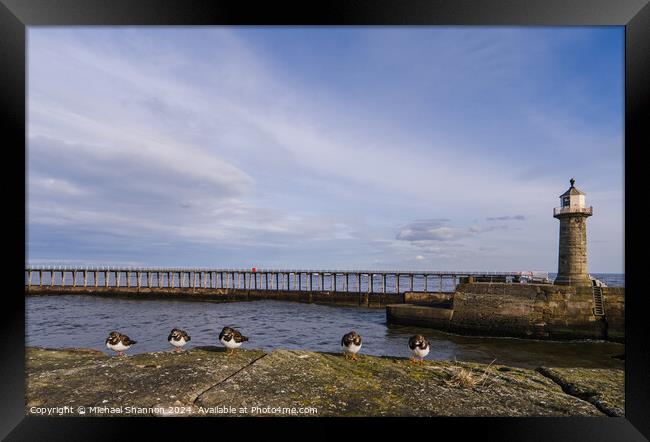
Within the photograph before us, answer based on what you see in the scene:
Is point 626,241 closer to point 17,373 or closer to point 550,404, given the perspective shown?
point 550,404

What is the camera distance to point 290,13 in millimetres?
4266

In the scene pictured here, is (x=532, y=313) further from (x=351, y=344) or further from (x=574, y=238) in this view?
(x=351, y=344)

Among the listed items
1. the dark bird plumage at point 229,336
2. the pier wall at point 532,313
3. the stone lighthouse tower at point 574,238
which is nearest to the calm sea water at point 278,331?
the pier wall at point 532,313

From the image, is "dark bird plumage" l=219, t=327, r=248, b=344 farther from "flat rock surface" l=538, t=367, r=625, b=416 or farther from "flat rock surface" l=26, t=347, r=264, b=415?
"flat rock surface" l=538, t=367, r=625, b=416

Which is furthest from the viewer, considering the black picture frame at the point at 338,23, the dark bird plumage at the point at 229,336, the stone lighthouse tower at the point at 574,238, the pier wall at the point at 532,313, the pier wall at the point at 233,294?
the pier wall at the point at 233,294

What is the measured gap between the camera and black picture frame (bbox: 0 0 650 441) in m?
4.04

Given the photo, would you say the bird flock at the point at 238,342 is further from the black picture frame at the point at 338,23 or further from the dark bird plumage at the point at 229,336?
the black picture frame at the point at 338,23

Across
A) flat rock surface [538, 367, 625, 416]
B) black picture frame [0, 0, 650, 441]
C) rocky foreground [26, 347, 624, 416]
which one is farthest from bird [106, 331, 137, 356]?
flat rock surface [538, 367, 625, 416]

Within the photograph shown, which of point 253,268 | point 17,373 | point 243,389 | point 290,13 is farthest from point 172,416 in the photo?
point 253,268

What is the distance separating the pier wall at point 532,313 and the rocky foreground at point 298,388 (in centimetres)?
1542

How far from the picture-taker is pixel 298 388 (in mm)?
4719

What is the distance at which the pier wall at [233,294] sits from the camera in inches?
1396

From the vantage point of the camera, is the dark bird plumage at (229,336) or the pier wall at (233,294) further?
the pier wall at (233,294)

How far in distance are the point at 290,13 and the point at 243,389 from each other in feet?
17.9
